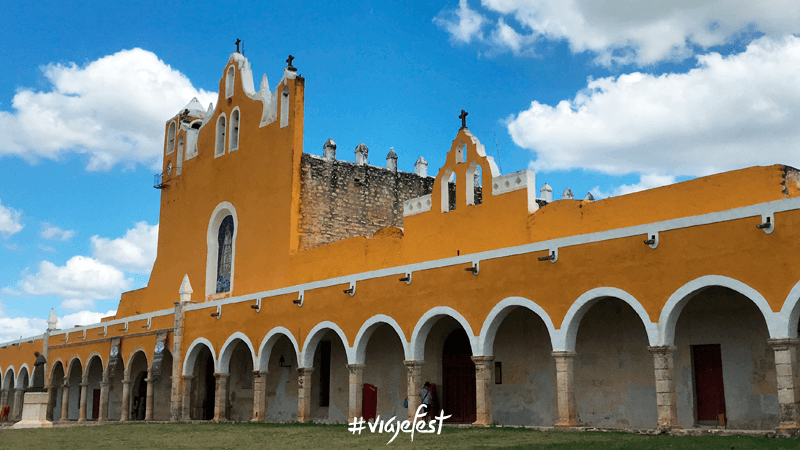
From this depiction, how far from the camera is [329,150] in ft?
70.2

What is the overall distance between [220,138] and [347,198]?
16.7 feet

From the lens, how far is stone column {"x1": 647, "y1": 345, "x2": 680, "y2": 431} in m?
10.6

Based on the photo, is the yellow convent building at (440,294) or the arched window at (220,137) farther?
the arched window at (220,137)

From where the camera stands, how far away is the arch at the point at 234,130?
23109mm

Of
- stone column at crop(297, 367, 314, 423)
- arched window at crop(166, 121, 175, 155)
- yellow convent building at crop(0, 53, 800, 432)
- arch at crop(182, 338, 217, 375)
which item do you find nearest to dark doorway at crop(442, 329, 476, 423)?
yellow convent building at crop(0, 53, 800, 432)

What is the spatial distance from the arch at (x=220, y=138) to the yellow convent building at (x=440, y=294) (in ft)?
0.23

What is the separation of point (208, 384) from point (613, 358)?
1307 cm

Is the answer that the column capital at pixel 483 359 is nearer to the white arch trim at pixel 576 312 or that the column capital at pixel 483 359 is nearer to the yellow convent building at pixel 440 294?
the yellow convent building at pixel 440 294

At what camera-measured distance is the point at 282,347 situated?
2014cm

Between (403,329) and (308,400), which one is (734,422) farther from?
(308,400)

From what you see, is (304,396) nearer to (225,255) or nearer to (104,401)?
(225,255)

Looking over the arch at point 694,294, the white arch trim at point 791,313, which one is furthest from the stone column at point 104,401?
the white arch trim at point 791,313

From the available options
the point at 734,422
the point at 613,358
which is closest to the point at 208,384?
the point at 613,358

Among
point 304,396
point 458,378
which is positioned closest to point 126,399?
point 304,396
